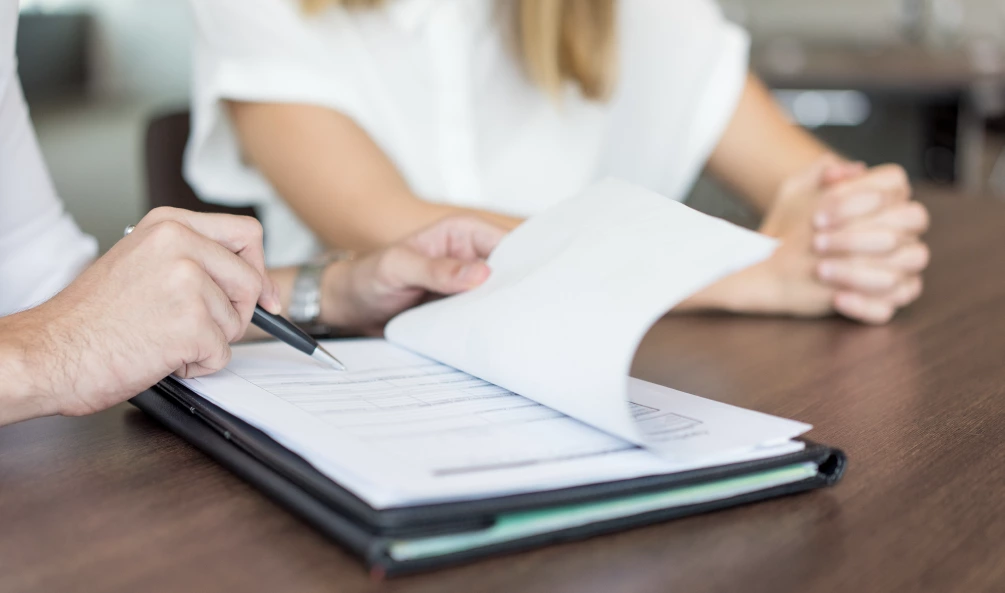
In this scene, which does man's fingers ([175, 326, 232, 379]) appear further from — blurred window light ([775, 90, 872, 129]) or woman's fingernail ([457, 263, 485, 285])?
blurred window light ([775, 90, 872, 129])

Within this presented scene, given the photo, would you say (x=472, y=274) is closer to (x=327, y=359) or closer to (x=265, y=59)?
(x=327, y=359)

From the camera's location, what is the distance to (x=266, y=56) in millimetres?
1036

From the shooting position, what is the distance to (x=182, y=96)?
339 cm

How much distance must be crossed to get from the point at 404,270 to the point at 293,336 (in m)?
0.14

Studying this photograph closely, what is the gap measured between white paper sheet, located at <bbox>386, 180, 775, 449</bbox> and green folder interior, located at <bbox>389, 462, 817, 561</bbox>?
0.03 m

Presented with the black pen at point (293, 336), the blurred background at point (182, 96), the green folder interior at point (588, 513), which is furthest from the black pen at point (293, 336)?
the blurred background at point (182, 96)

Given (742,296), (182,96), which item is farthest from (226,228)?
(182,96)

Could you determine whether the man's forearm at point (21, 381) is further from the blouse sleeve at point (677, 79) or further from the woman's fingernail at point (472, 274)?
the blouse sleeve at point (677, 79)

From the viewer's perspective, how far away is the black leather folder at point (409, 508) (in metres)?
0.36

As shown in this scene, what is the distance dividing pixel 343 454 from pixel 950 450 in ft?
1.05

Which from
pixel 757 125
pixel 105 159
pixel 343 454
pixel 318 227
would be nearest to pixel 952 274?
pixel 757 125

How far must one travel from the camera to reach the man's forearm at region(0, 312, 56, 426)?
1.63ft

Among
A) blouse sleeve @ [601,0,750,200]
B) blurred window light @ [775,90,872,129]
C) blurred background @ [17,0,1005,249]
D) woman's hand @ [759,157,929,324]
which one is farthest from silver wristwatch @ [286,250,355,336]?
blurred window light @ [775,90,872,129]

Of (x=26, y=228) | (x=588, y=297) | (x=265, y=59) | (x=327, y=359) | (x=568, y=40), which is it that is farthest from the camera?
(x=568, y=40)
